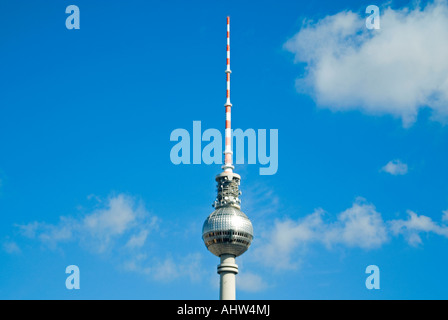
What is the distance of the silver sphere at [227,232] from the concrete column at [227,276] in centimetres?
202

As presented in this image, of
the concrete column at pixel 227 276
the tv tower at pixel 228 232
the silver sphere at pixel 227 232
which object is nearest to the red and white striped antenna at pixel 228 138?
the tv tower at pixel 228 232

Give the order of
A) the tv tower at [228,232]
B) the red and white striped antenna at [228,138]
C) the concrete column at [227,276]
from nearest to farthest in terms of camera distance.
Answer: the concrete column at [227,276] < the tv tower at [228,232] < the red and white striped antenna at [228,138]

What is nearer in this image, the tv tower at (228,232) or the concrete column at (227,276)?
the concrete column at (227,276)

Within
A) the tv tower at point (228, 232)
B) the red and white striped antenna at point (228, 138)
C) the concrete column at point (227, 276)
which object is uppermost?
the red and white striped antenna at point (228, 138)

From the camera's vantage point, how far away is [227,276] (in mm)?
178375

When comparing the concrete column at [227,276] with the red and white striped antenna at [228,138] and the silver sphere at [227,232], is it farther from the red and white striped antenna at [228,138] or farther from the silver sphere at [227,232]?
the red and white striped antenna at [228,138]

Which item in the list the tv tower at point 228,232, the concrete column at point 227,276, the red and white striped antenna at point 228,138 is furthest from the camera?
the red and white striped antenna at point 228,138

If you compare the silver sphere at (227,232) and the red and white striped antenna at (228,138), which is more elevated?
the red and white striped antenna at (228,138)

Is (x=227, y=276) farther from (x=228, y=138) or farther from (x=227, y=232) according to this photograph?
(x=228, y=138)

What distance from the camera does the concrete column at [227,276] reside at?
176875 mm

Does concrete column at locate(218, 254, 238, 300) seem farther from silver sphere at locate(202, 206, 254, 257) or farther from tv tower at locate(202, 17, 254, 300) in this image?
silver sphere at locate(202, 206, 254, 257)
